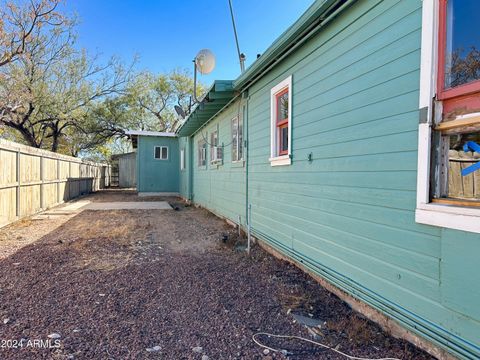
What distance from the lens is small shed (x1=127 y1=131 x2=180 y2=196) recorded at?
14922 millimetres

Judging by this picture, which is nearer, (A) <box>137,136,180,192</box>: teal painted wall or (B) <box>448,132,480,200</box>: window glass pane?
(B) <box>448,132,480,200</box>: window glass pane

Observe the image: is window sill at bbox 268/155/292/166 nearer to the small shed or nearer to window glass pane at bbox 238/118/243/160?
window glass pane at bbox 238/118/243/160

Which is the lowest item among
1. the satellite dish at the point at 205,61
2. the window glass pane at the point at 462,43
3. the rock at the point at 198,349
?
the rock at the point at 198,349

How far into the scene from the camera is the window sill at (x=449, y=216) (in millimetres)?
1773

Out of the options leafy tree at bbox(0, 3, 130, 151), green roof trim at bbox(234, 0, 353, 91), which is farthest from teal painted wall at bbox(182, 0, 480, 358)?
leafy tree at bbox(0, 3, 130, 151)

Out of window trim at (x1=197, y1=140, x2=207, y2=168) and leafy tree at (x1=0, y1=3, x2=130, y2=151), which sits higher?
leafy tree at (x1=0, y1=3, x2=130, y2=151)

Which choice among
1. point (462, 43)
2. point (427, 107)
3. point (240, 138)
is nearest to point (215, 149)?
point (240, 138)

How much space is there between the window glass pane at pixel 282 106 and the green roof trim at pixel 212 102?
162cm

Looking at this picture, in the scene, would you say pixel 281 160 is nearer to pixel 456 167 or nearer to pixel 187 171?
pixel 456 167

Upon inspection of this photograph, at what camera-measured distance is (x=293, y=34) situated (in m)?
3.66

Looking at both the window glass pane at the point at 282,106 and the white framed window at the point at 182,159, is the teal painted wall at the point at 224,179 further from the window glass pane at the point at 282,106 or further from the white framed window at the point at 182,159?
the white framed window at the point at 182,159

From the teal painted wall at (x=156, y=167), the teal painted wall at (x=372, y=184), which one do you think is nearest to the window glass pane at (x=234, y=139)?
the teal painted wall at (x=372, y=184)

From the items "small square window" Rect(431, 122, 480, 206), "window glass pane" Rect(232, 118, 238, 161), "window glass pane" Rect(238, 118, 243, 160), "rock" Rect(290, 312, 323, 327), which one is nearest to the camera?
"small square window" Rect(431, 122, 480, 206)

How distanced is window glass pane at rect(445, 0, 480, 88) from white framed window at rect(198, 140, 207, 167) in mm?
8461
